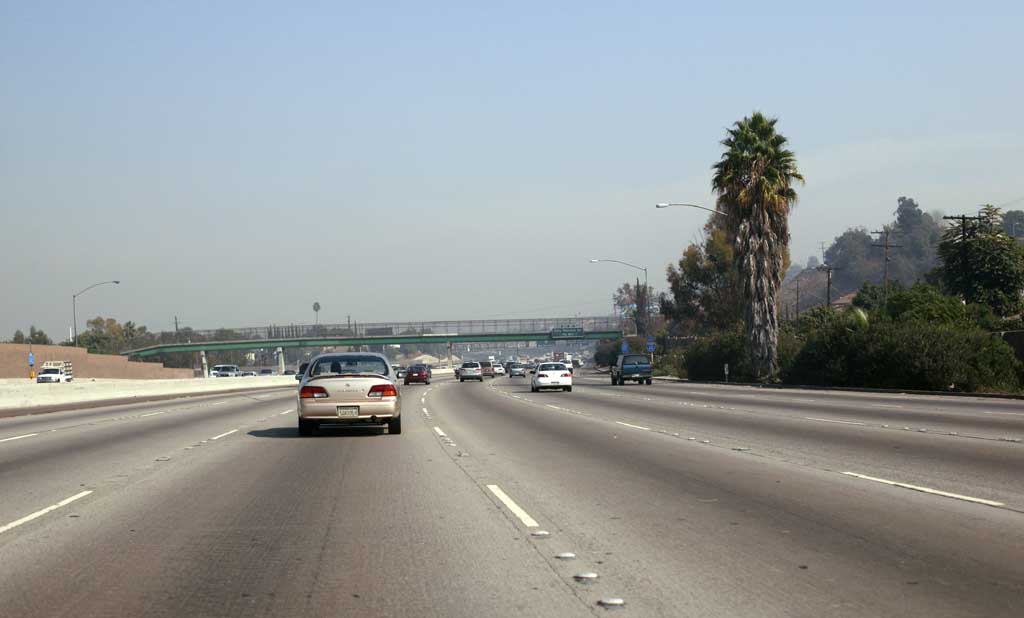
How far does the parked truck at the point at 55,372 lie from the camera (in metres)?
74.1

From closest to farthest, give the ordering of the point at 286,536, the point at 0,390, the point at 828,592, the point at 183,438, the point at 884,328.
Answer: the point at 828,592
the point at 286,536
the point at 183,438
the point at 0,390
the point at 884,328

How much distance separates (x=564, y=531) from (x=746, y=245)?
151ft

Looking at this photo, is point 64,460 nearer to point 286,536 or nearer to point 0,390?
point 286,536

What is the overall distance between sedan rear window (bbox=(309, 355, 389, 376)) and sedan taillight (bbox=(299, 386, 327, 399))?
367mm

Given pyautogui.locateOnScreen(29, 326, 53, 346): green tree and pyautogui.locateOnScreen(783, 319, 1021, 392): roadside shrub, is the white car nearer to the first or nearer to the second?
pyautogui.locateOnScreen(783, 319, 1021, 392): roadside shrub

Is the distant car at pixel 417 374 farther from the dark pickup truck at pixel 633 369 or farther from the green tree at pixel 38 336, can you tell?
the green tree at pixel 38 336

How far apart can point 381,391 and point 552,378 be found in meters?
31.5

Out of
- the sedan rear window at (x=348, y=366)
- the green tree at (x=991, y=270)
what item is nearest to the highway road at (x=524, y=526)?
the sedan rear window at (x=348, y=366)

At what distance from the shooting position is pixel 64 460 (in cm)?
1817

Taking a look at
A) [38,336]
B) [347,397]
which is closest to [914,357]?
[347,397]

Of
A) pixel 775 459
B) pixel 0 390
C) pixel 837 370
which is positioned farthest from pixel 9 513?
pixel 837 370

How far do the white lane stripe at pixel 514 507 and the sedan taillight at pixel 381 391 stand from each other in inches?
308

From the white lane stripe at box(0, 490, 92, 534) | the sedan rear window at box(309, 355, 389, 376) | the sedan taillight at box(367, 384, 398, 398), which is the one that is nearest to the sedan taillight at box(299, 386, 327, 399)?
the sedan rear window at box(309, 355, 389, 376)

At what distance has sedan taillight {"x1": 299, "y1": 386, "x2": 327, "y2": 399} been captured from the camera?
20953 mm
